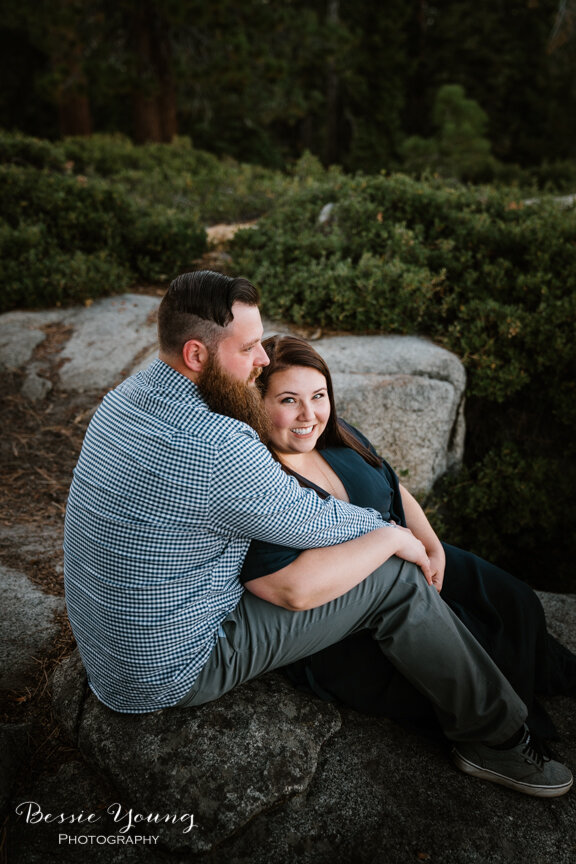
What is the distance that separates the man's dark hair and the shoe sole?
68.9 inches

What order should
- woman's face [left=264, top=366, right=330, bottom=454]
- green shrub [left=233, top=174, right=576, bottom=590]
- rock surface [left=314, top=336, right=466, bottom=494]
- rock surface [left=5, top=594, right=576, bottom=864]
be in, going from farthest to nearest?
green shrub [left=233, top=174, right=576, bottom=590] → rock surface [left=314, top=336, right=466, bottom=494] → woman's face [left=264, top=366, right=330, bottom=454] → rock surface [left=5, top=594, right=576, bottom=864]

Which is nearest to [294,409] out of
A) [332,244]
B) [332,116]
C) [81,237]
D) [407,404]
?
[407,404]

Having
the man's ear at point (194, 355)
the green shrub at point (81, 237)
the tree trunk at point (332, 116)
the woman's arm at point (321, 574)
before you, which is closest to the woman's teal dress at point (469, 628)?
the woman's arm at point (321, 574)

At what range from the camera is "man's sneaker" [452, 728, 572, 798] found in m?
2.33

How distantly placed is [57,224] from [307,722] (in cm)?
540

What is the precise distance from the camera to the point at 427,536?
2.83 meters

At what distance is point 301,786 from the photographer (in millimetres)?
2215

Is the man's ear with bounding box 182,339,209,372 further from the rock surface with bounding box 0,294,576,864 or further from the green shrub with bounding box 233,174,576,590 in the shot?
the green shrub with bounding box 233,174,576,590

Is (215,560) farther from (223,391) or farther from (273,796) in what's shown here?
(273,796)

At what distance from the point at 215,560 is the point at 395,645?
71cm

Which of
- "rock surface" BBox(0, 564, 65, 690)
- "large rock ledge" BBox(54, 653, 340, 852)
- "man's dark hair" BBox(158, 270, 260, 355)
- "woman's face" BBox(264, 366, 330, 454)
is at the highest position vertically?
"man's dark hair" BBox(158, 270, 260, 355)

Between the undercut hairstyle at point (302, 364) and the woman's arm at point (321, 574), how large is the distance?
69 cm

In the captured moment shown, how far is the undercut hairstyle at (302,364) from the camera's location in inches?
104

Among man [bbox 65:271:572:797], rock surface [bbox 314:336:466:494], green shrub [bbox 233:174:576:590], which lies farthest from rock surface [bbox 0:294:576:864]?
green shrub [bbox 233:174:576:590]
